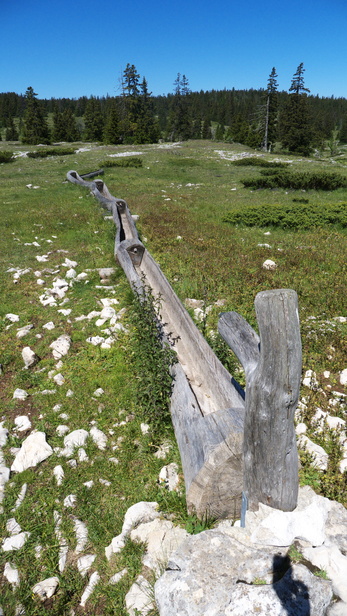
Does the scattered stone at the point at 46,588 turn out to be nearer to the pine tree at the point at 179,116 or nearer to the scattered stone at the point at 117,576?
the scattered stone at the point at 117,576

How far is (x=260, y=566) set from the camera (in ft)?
7.57

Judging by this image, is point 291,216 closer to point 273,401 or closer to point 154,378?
point 154,378

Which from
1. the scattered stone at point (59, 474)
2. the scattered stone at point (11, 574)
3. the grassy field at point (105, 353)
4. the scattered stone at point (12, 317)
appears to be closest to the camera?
the scattered stone at point (11, 574)

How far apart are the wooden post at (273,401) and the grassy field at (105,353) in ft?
2.77

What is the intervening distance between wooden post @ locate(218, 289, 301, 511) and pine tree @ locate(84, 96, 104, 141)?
77404 mm

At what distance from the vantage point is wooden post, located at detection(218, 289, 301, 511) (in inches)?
87.7

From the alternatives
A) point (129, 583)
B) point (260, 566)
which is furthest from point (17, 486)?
point (260, 566)

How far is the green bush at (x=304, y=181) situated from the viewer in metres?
20.4

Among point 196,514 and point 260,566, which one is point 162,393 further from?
point 260,566

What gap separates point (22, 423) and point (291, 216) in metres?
12.5

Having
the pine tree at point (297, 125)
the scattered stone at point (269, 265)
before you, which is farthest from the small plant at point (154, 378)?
the pine tree at point (297, 125)

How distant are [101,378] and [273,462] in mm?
3291

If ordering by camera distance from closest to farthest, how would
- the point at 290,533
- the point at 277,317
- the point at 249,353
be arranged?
the point at 277,317 < the point at 290,533 < the point at 249,353

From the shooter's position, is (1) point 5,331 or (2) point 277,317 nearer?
(2) point 277,317
